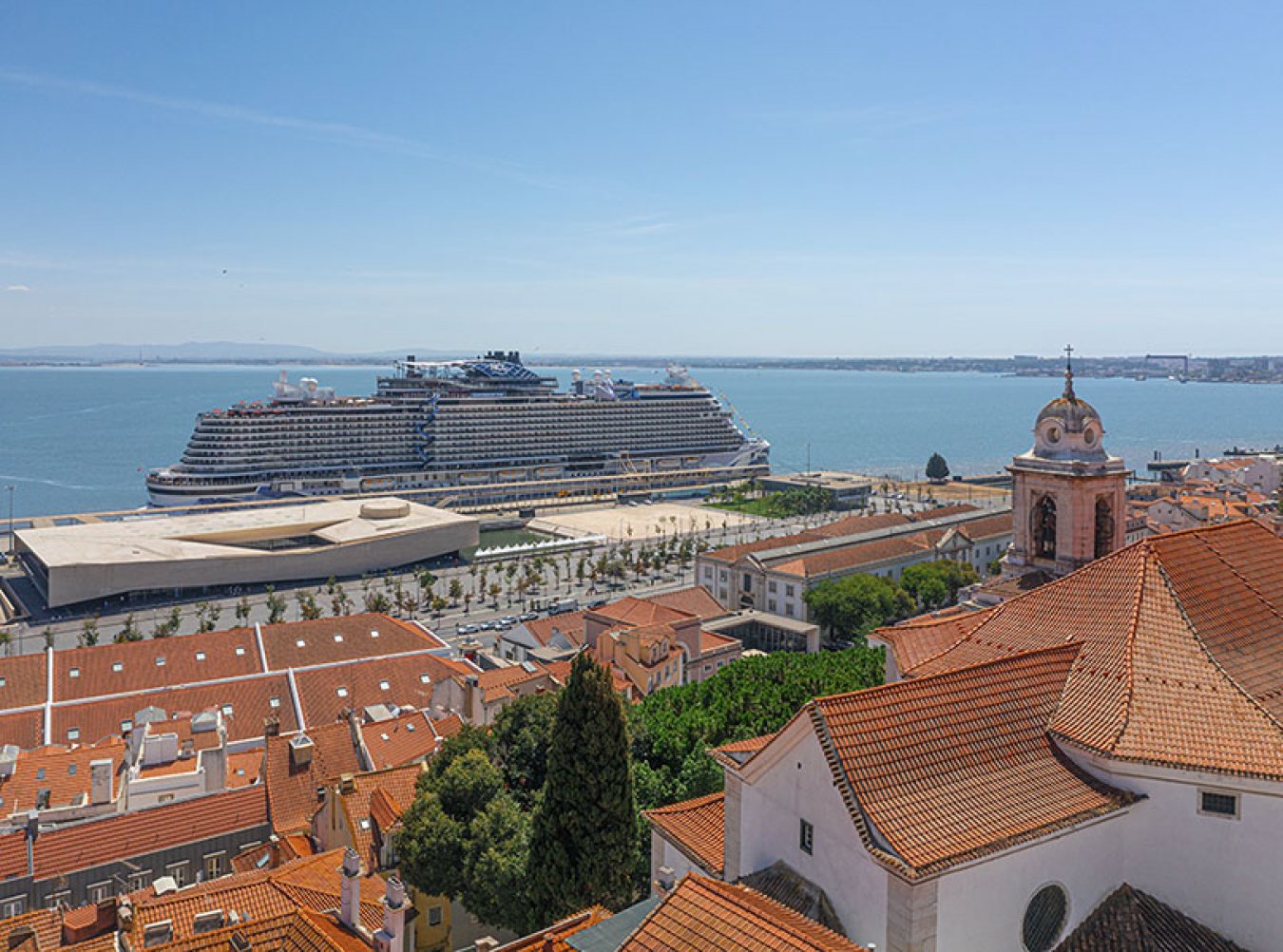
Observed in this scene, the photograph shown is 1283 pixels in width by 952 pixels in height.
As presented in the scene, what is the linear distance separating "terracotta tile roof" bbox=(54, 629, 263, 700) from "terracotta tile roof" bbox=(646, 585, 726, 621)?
17763 mm

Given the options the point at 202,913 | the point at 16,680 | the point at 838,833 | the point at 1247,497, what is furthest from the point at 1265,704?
the point at 1247,497

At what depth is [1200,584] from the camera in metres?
13.8

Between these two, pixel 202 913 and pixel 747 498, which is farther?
pixel 747 498

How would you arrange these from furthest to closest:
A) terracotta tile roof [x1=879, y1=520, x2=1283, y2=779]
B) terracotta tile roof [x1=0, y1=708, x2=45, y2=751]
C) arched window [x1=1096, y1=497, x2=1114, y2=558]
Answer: terracotta tile roof [x1=0, y1=708, x2=45, y2=751] < arched window [x1=1096, y1=497, x2=1114, y2=558] < terracotta tile roof [x1=879, y1=520, x2=1283, y2=779]

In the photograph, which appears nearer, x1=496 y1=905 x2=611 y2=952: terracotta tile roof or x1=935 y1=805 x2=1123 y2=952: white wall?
x1=935 y1=805 x2=1123 y2=952: white wall

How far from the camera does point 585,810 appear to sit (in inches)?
650

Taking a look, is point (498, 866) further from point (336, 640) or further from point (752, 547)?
point (752, 547)

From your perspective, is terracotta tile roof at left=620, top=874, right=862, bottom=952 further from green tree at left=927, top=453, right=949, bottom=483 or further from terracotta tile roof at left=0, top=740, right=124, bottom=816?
green tree at left=927, top=453, right=949, bottom=483

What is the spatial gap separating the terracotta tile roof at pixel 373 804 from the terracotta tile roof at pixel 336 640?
13994 mm

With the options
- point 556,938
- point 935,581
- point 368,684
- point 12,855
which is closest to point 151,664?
point 368,684

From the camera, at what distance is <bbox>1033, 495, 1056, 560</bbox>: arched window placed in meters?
23.0

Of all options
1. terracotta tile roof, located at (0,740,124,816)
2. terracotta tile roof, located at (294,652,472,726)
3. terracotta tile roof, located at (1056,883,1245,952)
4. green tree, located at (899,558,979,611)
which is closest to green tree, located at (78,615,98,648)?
terracotta tile roof, located at (294,652,472,726)

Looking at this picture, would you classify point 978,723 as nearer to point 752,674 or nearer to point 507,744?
point 507,744

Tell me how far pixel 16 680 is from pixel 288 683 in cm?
809
